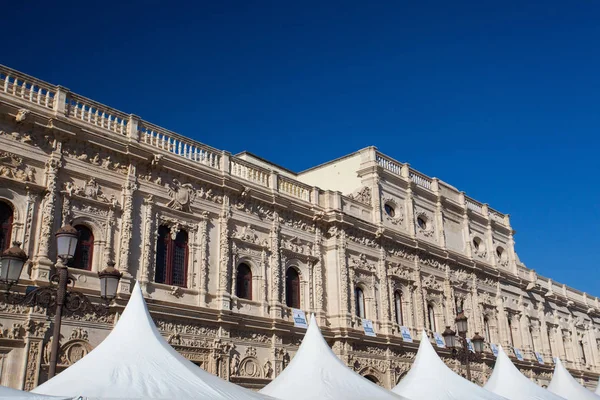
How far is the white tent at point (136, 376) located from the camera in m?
7.54

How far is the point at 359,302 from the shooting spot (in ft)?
75.4

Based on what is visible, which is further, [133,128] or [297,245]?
[297,245]

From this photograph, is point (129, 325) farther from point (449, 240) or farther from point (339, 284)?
point (449, 240)

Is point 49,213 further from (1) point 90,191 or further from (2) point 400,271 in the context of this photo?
(2) point 400,271

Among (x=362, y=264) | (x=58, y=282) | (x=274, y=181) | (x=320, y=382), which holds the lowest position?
(x=320, y=382)

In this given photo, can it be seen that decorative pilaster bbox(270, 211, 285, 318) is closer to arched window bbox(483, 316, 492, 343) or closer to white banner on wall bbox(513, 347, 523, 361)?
arched window bbox(483, 316, 492, 343)

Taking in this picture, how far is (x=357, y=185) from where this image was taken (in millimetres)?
25984

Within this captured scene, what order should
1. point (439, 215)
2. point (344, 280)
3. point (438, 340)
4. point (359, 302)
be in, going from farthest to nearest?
point (439, 215)
point (438, 340)
point (359, 302)
point (344, 280)

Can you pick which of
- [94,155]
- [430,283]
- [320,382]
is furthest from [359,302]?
[94,155]

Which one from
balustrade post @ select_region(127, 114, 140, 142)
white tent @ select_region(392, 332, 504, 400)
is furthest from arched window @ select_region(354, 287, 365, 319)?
balustrade post @ select_region(127, 114, 140, 142)

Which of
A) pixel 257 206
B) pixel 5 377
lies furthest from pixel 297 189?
pixel 5 377

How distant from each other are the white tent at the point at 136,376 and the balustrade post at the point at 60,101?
8.01 meters

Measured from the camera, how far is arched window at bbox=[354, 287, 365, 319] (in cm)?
2275

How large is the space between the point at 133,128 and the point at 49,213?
3.75 metres
